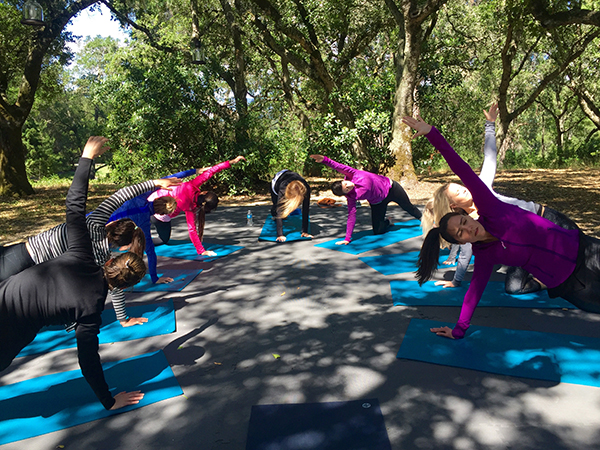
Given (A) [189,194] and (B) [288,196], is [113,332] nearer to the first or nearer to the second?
(A) [189,194]

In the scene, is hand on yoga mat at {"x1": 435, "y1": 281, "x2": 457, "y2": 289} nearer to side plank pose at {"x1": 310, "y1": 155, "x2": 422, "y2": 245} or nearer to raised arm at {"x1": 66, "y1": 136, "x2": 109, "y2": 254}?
side plank pose at {"x1": 310, "y1": 155, "x2": 422, "y2": 245}

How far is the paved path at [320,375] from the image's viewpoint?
2582 mm

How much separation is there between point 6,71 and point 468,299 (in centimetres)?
1653

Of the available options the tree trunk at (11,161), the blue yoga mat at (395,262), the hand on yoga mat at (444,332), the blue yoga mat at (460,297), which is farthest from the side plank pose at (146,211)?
the tree trunk at (11,161)

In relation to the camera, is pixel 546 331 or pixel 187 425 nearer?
pixel 187 425

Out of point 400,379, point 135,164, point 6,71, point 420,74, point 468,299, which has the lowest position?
point 400,379

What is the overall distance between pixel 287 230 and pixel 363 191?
6.36 ft

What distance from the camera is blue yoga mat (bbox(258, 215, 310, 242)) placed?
7584 mm

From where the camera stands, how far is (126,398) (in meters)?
2.90

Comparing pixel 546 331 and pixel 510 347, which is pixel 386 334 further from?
pixel 546 331

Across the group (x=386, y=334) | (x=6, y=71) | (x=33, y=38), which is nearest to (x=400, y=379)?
(x=386, y=334)

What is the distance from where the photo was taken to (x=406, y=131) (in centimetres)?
1261

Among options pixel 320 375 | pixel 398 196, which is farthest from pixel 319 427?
pixel 398 196

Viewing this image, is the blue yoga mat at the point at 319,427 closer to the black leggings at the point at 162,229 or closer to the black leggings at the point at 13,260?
the black leggings at the point at 13,260
